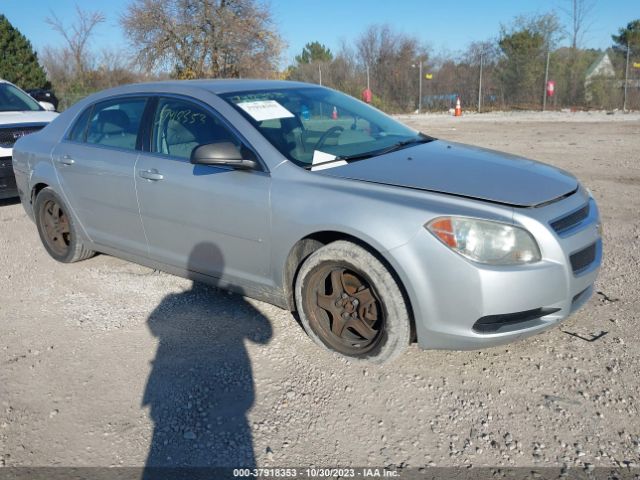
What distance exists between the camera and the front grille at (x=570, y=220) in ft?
9.82

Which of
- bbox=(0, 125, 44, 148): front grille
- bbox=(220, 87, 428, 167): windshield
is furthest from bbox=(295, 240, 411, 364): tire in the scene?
bbox=(0, 125, 44, 148): front grille

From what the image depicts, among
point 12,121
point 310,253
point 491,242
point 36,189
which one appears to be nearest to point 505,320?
point 491,242

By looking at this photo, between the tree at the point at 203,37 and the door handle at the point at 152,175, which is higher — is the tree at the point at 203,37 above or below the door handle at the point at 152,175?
above

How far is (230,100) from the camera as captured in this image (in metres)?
3.97

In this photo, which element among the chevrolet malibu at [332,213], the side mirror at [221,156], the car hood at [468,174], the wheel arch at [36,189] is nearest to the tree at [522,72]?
the chevrolet malibu at [332,213]

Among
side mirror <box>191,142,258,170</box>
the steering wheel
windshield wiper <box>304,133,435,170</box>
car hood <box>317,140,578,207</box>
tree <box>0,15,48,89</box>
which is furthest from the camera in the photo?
tree <box>0,15,48,89</box>

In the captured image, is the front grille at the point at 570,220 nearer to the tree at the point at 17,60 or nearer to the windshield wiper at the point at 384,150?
the windshield wiper at the point at 384,150

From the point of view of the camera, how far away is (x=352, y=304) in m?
3.35

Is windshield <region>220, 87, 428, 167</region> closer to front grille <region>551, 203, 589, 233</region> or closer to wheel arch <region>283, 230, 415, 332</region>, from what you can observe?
wheel arch <region>283, 230, 415, 332</region>

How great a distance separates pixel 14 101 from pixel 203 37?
16035mm

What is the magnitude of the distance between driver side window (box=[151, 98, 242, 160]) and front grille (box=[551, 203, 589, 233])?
2.04 metres

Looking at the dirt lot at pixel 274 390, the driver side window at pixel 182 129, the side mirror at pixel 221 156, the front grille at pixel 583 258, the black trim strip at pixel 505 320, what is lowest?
the dirt lot at pixel 274 390

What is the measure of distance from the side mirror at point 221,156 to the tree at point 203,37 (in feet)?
70.6

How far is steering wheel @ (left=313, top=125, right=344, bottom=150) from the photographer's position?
3.81 meters
